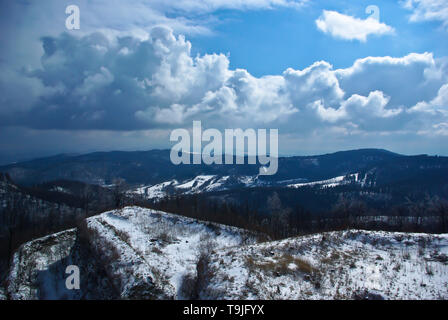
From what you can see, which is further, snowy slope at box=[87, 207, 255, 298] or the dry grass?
snowy slope at box=[87, 207, 255, 298]

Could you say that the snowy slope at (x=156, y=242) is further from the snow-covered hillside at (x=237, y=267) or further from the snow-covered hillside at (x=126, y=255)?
the snow-covered hillside at (x=237, y=267)

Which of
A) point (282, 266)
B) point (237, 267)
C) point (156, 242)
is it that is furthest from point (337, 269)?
point (156, 242)

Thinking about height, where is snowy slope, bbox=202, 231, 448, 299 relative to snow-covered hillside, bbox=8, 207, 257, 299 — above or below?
above

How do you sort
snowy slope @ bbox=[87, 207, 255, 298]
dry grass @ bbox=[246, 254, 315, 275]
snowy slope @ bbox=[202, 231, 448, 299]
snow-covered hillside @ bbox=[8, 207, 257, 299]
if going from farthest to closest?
snowy slope @ bbox=[87, 207, 255, 298] → snow-covered hillside @ bbox=[8, 207, 257, 299] → dry grass @ bbox=[246, 254, 315, 275] → snowy slope @ bbox=[202, 231, 448, 299]

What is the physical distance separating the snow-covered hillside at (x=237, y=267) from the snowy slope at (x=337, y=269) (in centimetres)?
6

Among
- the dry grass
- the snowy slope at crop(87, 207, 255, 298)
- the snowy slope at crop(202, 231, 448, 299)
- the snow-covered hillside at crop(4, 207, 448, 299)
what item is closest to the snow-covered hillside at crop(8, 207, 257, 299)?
the snowy slope at crop(87, 207, 255, 298)

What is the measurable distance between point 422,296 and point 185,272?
17.5 meters

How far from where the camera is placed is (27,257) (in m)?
36.3

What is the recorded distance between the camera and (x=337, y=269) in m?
20.8

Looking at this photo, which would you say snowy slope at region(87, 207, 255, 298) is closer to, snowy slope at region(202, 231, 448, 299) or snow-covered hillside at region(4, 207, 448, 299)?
snow-covered hillside at region(4, 207, 448, 299)

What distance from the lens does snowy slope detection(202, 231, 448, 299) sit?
674 inches

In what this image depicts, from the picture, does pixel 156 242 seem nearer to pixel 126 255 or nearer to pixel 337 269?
pixel 126 255

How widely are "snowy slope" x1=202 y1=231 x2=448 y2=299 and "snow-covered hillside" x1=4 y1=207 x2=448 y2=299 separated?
62mm

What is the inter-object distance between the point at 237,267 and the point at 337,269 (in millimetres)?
7726
